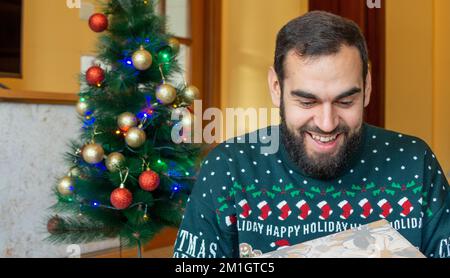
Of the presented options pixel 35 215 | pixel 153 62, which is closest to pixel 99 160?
pixel 153 62

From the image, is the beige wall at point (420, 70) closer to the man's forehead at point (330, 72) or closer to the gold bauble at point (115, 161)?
the gold bauble at point (115, 161)

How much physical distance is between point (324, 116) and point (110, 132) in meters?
0.85

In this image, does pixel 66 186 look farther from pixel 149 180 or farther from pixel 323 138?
pixel 323 138

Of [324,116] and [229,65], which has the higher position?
[229,65]

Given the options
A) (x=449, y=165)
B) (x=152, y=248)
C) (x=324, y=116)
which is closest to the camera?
(x=324, y=116)

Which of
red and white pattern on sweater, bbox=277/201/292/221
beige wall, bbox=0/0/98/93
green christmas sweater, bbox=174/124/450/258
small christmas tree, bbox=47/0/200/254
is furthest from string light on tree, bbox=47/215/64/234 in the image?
red and white pattern on sweater, bbox=277/201/292/221

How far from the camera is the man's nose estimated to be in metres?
0.74

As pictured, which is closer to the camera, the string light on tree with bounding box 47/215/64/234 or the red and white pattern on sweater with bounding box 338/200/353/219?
the red and white pattern on sweater with bounding box 338/200/353/219

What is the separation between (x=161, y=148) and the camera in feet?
4.90

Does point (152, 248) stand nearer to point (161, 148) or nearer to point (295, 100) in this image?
point (161, 148)

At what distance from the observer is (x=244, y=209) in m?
0.82

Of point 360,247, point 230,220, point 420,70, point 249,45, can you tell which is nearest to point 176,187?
point 230,220

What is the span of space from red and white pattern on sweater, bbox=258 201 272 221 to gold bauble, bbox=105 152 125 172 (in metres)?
0.68

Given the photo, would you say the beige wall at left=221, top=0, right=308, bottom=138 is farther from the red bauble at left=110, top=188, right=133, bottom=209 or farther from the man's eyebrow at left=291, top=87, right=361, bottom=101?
the man's eyebrow at left=291, top=87, right=361, bottom=101
